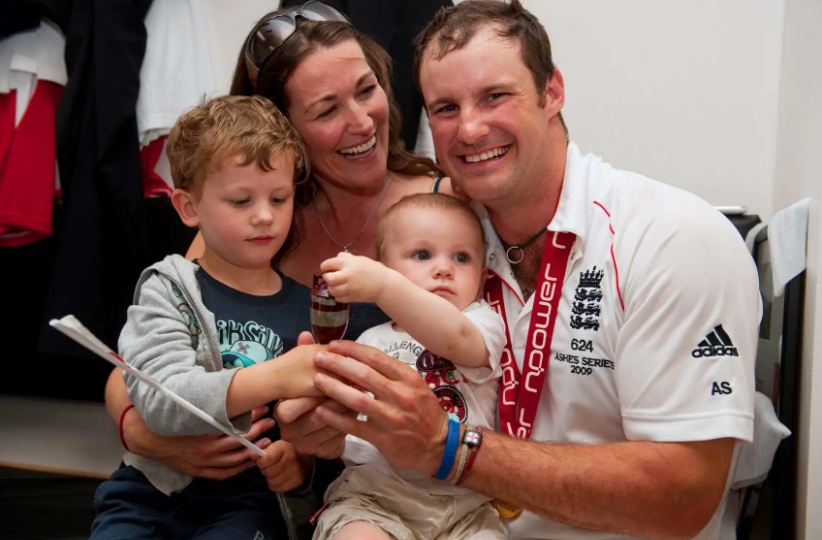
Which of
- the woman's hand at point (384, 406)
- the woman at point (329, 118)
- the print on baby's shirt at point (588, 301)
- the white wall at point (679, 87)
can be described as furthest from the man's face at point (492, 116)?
the white wall at point (679, 87)

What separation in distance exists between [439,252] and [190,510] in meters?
0.75

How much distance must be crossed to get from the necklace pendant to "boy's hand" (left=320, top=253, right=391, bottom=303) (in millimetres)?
397

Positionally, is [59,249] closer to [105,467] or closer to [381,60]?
[105,467]

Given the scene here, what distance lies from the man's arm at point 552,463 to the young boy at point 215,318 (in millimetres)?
233

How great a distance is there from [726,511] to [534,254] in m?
0.72

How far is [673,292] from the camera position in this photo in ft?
4.66

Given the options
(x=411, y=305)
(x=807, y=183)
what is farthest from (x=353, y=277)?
(x=807, y=183)

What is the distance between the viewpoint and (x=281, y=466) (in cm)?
158

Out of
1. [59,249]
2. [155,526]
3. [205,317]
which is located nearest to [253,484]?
[155,526]

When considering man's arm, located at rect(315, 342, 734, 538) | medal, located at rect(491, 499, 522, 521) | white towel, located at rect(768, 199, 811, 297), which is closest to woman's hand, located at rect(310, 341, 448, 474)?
man's arm, located at rect(315, 342, 734, 538)

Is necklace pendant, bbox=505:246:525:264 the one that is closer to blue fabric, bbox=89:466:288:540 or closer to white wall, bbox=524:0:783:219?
blue fabric, bbox=89:466:288:540

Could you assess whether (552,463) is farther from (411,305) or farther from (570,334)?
(411,305)

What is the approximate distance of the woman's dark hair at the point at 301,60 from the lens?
194 centimetres

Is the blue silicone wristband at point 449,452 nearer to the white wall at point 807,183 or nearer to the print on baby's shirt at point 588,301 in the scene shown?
the print on baby's shirt at point 588,301
